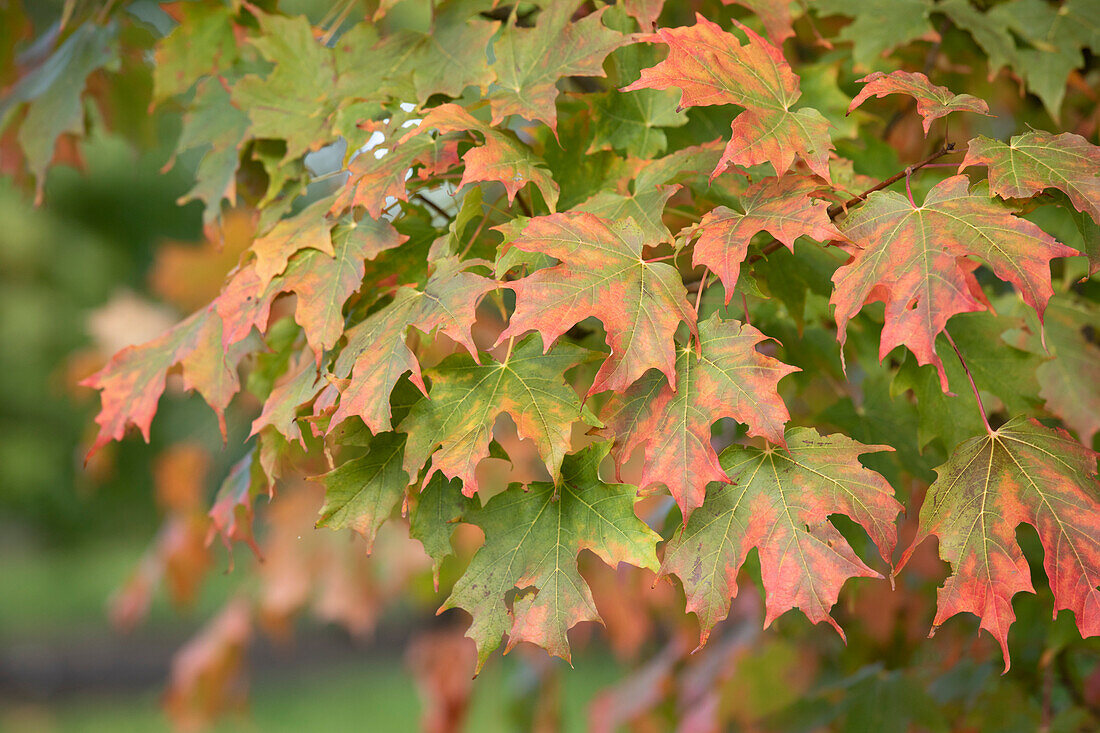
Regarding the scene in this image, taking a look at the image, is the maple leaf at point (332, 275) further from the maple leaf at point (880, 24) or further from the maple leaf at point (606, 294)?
the maple leaf at point (880, 24)

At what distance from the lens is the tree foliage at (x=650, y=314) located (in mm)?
868

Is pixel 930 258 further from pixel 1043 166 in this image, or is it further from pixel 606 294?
pixel 606 294

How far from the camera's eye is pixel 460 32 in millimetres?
1193

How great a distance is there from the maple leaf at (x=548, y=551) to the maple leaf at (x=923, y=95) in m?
0.44

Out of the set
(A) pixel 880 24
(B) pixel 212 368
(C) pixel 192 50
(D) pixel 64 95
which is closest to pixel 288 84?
(C) pixel 192 50


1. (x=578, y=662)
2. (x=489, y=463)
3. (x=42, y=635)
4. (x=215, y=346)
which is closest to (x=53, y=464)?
(x=42, y=635)

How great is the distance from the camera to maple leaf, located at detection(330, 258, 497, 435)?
2.97ft

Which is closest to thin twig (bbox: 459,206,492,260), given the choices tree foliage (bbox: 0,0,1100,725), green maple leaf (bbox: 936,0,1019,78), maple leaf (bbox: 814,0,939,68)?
tree foliage (bbox: 0,0,1100,725)

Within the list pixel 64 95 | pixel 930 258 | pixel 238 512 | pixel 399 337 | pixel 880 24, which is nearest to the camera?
pixel 930 258

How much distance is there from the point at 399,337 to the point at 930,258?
523 mm

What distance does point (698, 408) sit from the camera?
0.89 m

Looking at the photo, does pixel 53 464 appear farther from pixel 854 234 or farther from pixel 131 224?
pixel 854 234

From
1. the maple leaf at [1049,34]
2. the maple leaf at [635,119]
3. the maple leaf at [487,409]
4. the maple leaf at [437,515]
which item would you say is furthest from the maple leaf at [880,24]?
the maple leaf at [437,515]

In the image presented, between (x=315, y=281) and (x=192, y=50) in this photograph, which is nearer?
(x=315, y=281)
